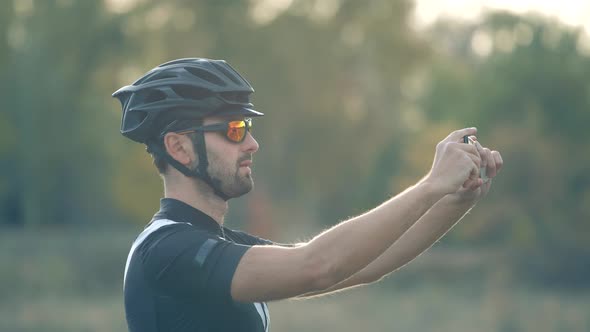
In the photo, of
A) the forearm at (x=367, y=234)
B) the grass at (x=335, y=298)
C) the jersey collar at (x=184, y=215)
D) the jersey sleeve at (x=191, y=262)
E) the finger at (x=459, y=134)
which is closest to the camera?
the forearm at (x=367, y=234)

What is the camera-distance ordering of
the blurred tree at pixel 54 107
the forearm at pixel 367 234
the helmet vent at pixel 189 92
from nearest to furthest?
the forearm at pixel 367 234
the helmet vent at pixel 189 92
the blurred tree at pixel 54 107

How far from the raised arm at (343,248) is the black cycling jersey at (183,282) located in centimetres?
8

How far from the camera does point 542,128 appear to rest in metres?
32.0

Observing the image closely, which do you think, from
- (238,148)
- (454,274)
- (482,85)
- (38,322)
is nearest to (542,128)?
(482,85)

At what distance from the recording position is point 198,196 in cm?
420

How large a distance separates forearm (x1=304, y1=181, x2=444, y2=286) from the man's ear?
77 cm

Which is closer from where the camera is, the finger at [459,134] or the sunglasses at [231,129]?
the finger at [459,134]

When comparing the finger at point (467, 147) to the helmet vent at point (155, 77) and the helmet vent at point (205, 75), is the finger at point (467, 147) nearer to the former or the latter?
the helmet vent at point (205, 75)

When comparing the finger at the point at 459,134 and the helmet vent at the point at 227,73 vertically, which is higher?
the helmet vent at the point at 227,73

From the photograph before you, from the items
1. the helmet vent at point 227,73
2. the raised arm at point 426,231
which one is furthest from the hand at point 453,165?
the helmet vent at point 227,73

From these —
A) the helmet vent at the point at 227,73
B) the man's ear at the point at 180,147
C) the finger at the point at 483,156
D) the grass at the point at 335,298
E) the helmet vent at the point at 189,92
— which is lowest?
the grass at the point at 335,298

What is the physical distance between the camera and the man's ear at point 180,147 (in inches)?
164

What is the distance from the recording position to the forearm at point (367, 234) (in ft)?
11.6

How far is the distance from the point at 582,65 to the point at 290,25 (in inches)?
645
